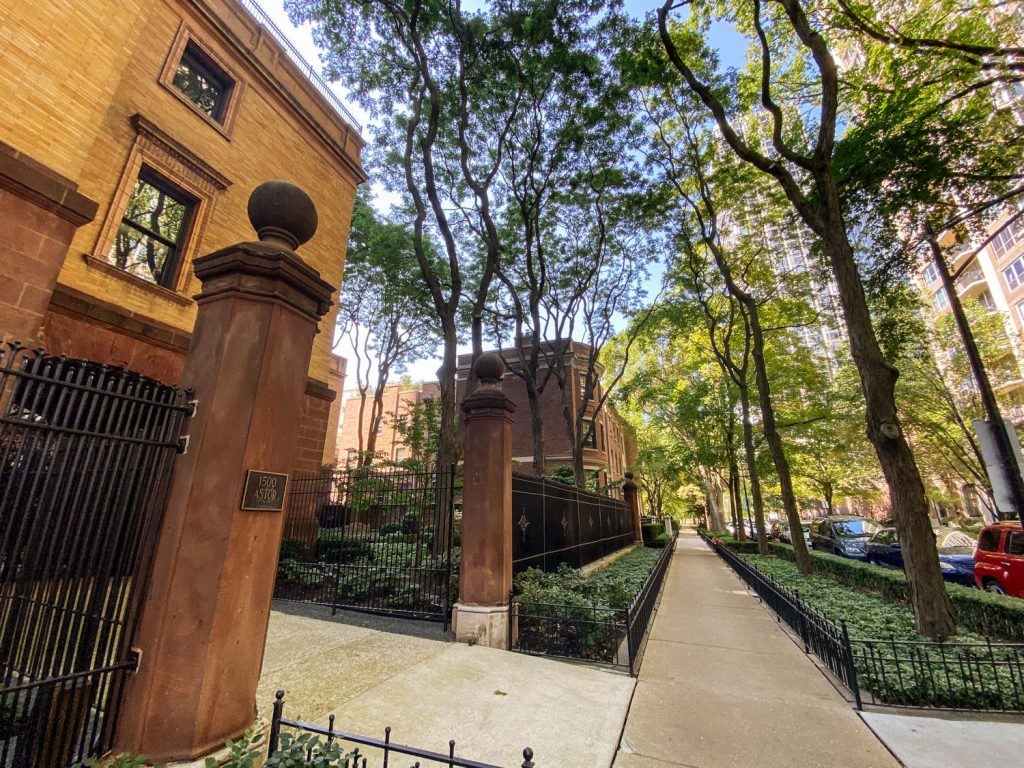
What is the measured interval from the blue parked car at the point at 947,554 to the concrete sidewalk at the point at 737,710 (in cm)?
866

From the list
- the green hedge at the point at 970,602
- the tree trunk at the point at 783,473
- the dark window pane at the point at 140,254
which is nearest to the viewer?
the green hedge at the point at 970,602

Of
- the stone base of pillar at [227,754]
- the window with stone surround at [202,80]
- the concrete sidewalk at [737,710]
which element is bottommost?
the concrete sidewalk at [737,710]

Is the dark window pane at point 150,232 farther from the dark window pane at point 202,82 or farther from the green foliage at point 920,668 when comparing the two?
the green foliage at point 920,668

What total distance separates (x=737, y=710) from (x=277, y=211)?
6421 millimetres

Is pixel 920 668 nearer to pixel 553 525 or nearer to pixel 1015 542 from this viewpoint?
pixel 553 525

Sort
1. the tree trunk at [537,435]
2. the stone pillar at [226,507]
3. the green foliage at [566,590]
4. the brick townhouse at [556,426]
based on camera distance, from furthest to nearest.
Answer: the brick townhouse at [556,426] → the tree trunk at [537,435] → the green foliage at [566,590] → the stone pillar at [226,507]

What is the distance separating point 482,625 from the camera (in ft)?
19.6

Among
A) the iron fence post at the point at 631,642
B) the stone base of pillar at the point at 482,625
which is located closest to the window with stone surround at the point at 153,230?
the stone base of pillar at the point at 482,625

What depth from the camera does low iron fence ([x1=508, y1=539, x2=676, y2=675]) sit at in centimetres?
581

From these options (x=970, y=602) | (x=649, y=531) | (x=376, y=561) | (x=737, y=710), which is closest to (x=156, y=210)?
(x=376, y=561)

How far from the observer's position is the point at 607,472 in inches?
1357

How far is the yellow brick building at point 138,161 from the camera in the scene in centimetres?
629

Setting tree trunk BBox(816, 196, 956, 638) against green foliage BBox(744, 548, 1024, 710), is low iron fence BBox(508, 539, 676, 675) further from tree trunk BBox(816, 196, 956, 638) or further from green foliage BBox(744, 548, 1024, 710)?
tree trunk BBox(816, 196, 956, 638)

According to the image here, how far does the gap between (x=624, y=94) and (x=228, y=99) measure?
10.7m
